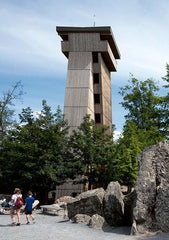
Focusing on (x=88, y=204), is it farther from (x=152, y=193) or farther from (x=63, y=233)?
(x=152, y=193)

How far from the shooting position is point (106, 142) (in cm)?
3275

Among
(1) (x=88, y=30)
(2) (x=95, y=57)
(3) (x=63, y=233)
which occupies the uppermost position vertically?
(1) (x=88, y=30)

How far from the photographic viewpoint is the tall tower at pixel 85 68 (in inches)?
1460

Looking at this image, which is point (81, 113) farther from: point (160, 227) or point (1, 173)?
point (160, 227)

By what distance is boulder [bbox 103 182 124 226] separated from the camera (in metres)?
15.4

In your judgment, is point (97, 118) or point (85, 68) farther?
point (97, 118)

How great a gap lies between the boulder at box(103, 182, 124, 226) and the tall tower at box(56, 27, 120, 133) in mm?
20950

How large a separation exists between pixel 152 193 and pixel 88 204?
4.33 metres

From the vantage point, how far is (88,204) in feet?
56.6

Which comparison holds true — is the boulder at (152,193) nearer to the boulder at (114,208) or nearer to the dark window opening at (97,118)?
the boulder at (114,208)

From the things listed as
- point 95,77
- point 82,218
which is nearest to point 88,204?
point 82,218

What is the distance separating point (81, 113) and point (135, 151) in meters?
8.77

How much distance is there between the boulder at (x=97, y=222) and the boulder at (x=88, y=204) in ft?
4.03

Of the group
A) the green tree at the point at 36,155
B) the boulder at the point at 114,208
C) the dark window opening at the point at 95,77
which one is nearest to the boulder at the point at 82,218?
the boulder at the point at 114,208
